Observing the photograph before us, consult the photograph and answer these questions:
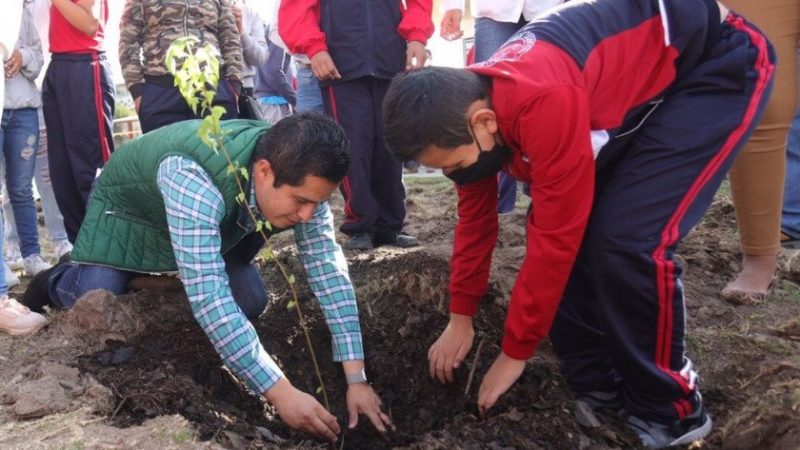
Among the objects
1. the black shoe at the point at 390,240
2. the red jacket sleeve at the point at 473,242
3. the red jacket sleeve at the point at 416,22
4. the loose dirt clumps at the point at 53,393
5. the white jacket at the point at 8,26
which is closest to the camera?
the loose dirt clumps at the point at 53,393

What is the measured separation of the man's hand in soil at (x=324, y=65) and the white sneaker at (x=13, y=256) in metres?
2.51

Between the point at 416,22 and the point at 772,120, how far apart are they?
2.03 m

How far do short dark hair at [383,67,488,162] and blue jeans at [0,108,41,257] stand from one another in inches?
123

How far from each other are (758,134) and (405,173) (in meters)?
6.37

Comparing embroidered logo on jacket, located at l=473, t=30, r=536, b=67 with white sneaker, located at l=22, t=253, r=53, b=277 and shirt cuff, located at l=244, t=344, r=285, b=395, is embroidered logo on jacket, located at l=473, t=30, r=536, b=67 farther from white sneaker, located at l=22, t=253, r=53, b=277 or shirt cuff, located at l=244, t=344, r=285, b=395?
white sneaker, located at l=22, t=253, r=53, b=277

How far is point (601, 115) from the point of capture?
2293mm

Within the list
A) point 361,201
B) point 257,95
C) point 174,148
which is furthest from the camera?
point 257,95

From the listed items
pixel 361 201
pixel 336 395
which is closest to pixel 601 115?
pixel 336 395

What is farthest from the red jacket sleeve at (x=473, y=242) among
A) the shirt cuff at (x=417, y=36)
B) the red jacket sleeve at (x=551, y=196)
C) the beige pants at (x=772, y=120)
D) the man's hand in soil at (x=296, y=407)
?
the shirt cuff at (x=417, y=36)

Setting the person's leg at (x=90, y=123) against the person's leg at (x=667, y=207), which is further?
the person's leg at (x=90, y=123)

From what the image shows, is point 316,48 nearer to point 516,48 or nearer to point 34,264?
point 516,48

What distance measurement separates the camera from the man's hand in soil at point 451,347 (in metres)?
2.88

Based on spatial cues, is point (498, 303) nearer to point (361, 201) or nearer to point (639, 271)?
point (639, 271)

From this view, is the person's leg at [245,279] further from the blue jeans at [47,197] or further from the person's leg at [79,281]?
the blue jeans at [47,197]
